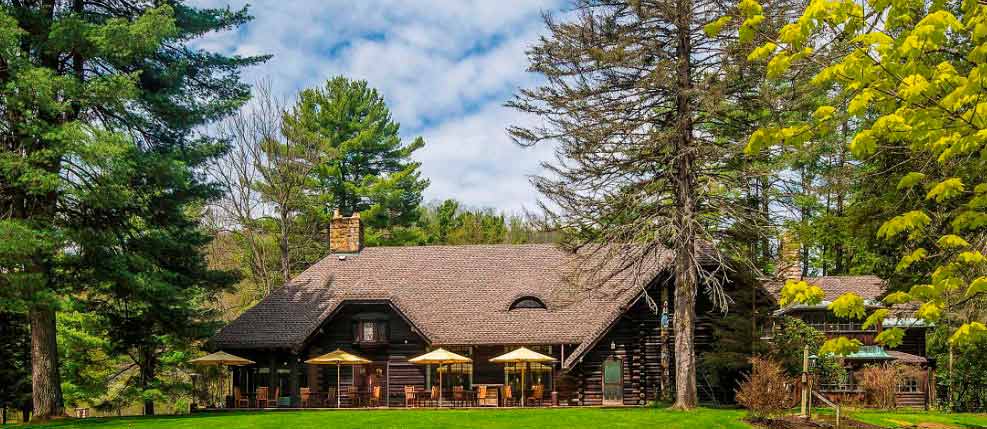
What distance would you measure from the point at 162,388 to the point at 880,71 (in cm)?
2744

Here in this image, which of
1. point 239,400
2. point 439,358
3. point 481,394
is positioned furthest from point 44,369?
point 481,394

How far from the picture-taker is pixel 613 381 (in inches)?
1231

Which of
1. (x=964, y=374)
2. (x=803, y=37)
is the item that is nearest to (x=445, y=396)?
(x=964, y=374)

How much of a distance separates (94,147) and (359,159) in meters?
33.6

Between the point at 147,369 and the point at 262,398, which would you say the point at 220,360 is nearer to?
the point at 262,398

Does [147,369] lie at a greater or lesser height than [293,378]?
greater

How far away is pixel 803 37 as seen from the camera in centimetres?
A: 805

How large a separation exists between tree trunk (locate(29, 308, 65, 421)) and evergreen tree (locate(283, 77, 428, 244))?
2745 centimetres

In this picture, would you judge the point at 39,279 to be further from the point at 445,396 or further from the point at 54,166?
the point at 445,396

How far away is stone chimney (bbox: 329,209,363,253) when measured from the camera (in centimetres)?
3819

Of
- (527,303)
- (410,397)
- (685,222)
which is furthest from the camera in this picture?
(527,303)

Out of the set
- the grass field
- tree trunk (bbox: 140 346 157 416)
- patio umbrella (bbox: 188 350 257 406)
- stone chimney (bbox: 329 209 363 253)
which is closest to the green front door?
the grass field

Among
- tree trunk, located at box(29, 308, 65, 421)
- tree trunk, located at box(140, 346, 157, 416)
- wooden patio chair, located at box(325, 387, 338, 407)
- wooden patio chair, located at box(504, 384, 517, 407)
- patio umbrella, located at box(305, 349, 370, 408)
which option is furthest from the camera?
wooden patio chair, located at box(325, 387, 338, 407)

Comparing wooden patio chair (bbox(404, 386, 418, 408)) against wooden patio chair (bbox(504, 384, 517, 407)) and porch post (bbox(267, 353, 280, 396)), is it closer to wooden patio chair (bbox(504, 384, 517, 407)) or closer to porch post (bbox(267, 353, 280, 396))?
wooden patio chair (bbox(504, 384, 517, 407))
